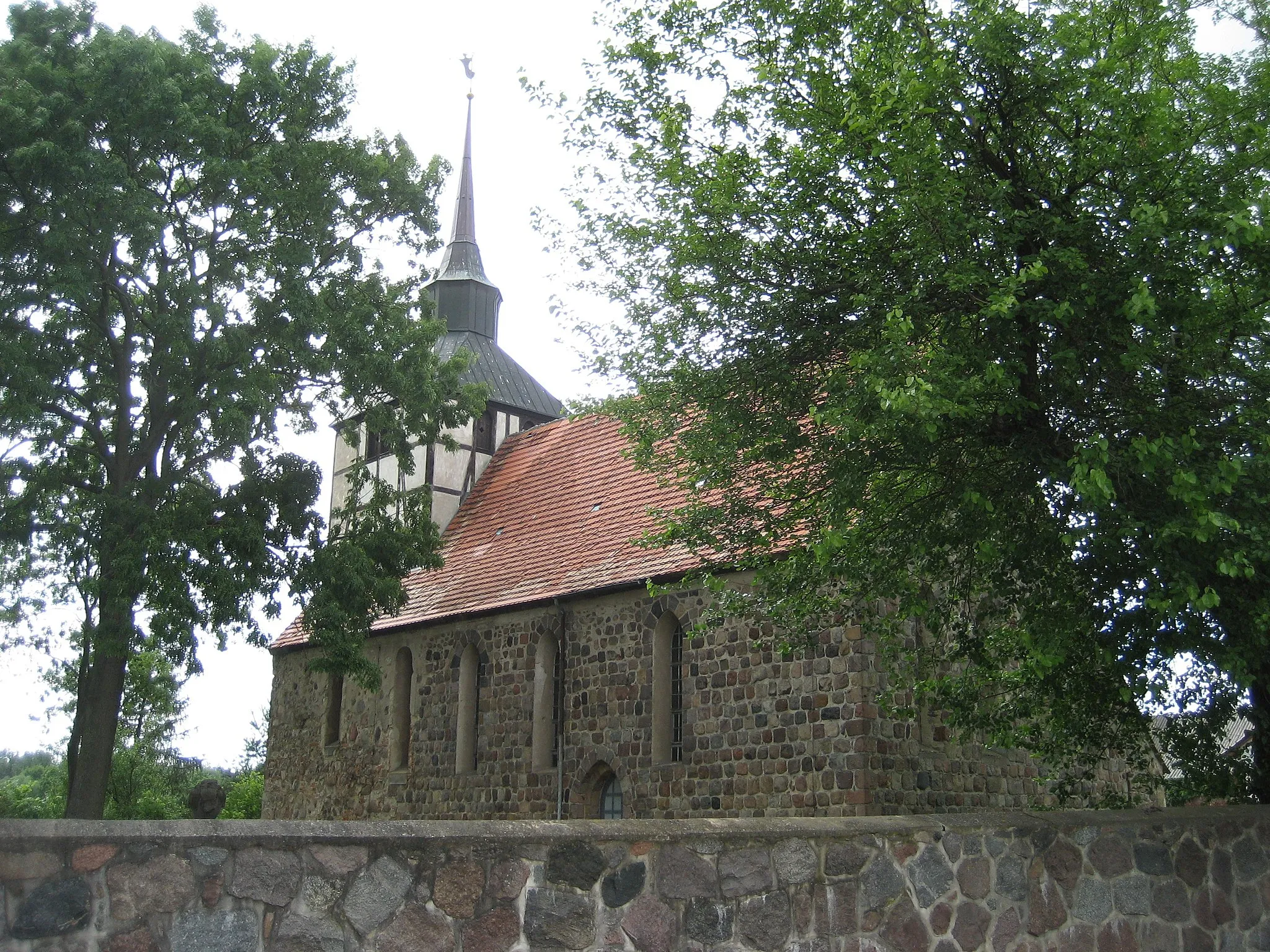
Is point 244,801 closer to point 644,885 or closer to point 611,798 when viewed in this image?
point 611,798

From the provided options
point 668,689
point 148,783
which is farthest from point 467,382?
point 148,783

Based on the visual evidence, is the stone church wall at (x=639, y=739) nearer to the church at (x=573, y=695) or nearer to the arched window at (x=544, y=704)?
the church at (x=573, y=695)

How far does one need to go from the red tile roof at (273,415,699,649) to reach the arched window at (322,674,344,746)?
122cm

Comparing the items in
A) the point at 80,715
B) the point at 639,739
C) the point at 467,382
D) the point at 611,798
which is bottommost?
the point at 611,798

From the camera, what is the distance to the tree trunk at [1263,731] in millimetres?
8336

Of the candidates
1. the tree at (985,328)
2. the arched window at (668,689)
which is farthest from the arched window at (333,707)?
the tree at (985,328)

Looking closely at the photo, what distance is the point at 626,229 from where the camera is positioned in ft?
31.4

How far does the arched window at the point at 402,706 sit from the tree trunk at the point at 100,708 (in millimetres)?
5124

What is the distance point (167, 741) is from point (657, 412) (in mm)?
35937

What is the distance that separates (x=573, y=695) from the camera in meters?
16.5

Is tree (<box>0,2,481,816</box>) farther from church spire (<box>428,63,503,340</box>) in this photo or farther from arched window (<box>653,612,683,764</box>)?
church spire (<box>428,63,503,340</box>)

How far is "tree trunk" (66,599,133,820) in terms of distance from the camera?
14.0 m

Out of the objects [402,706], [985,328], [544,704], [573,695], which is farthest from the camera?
[402,706]

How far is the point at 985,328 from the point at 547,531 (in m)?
11.6
